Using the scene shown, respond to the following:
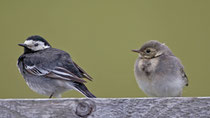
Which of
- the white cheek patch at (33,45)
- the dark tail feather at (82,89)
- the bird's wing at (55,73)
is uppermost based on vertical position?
the white cheek patch at (33,45)

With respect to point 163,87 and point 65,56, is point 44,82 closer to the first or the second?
point 65,56

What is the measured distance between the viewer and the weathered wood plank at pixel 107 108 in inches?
106

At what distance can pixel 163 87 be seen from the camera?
167 inches

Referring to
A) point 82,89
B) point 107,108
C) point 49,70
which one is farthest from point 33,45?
point 107,108

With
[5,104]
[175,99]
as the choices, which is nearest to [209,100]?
[175,99]

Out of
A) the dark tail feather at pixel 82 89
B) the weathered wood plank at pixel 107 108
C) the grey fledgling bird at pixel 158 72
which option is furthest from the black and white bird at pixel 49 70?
the weathered wood plank at pixel 107 108

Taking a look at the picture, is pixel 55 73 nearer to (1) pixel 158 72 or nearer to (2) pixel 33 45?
(2) pixel 33 45

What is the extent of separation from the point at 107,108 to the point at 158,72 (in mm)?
1588

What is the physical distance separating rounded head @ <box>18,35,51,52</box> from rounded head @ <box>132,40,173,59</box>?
1.69 meters

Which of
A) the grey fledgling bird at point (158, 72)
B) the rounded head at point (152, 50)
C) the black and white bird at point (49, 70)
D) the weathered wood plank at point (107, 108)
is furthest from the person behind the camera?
the black and white bird at point (49, 70)

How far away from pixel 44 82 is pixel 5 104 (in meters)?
2.30

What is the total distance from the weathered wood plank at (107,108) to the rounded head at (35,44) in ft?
9.10

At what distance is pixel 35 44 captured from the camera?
5.48 m

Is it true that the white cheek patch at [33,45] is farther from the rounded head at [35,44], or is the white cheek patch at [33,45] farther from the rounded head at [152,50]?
the rounded head at [152,50]
